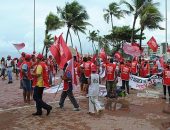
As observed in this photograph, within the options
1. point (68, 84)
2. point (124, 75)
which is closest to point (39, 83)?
point (68, 84)

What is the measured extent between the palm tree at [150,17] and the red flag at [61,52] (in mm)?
29020

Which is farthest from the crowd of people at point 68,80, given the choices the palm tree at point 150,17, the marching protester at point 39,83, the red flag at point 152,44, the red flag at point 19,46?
the palm tree at point 150,17

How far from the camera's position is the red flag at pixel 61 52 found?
11.2m

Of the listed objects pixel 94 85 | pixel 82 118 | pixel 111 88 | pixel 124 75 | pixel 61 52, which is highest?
pixel 61 52

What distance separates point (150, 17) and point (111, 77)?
25.3 m

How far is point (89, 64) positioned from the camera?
1598 centimetres

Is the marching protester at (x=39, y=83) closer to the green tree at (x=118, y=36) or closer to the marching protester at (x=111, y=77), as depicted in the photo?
the marching protester at (x=111, y=77)

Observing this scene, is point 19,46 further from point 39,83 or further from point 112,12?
point 112,12

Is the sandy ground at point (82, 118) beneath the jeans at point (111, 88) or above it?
beneath

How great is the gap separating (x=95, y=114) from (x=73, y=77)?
4.45 feet

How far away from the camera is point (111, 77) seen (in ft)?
53.2

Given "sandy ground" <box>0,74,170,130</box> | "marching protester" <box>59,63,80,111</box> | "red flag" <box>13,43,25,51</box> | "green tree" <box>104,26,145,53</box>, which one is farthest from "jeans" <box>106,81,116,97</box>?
"green tree" <box>104,26,145,53</box>

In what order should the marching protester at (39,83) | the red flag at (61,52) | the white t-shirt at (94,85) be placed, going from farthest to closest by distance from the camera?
1. the white t-shirt at (94,85)
2. the marching protester at (39,83)
3. the red flag at (61,52)

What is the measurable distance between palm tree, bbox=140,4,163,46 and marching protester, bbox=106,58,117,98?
79.2 ft
